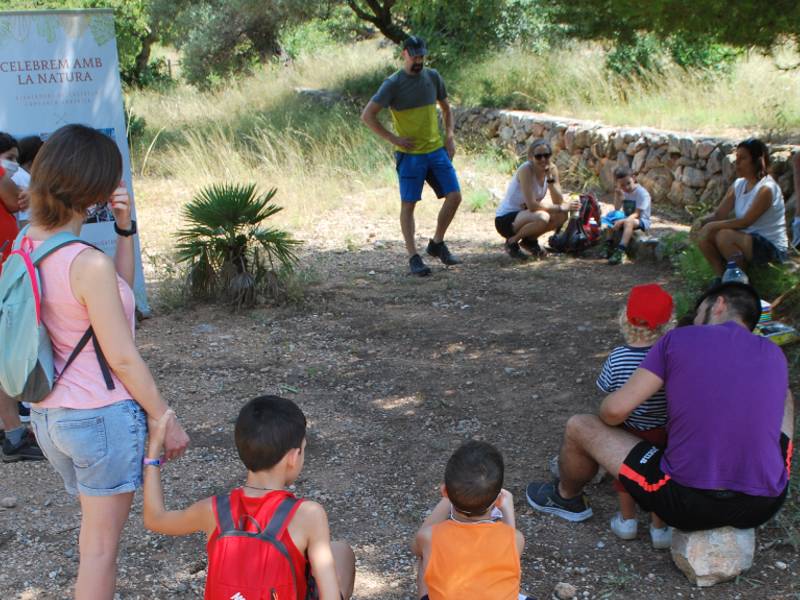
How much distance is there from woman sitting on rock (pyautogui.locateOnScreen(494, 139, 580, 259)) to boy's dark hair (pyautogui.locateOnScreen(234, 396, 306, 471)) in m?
5.83

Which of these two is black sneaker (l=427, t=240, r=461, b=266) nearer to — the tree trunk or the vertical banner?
the vertical banner

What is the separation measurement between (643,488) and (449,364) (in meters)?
2.36

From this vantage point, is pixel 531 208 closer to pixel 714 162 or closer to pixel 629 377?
pixel 714 162

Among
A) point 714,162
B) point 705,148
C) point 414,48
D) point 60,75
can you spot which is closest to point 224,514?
point 60,75

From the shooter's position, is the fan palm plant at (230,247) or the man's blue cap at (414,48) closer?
the fan palm plant at (230,247)

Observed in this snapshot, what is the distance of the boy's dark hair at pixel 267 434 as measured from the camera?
2324 mm

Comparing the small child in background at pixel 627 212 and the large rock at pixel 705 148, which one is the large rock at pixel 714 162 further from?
the small child in background at pixel 627 212

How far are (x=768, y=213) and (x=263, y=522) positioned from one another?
506 cm

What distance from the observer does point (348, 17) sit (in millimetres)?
22500

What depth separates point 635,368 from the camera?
3445 millimetres

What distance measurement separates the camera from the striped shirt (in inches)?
133

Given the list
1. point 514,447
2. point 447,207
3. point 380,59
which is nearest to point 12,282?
point 514,447

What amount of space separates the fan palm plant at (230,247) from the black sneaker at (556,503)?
11.0ft

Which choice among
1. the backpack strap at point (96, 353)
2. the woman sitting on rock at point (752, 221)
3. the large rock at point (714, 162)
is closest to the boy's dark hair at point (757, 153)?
the woman sitting on rock at point (752, 221)
